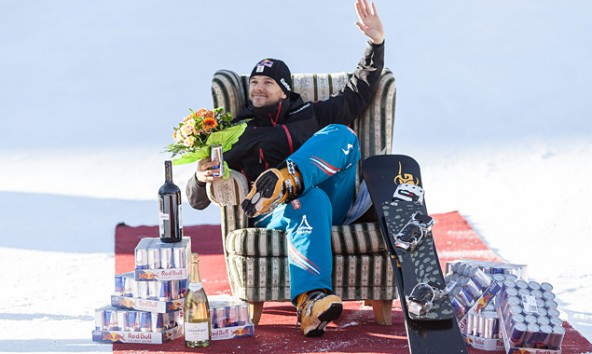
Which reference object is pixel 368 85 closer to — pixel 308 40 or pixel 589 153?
pixel 589 153

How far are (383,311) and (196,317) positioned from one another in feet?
2.57

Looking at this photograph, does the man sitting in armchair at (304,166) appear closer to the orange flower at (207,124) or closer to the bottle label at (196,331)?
the orange flower at (207,124)

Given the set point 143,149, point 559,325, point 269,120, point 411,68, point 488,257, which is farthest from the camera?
point 411,68

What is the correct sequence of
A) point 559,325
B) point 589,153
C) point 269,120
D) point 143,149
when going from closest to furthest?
point 559,325 < point 269,120 < point 589,153 < point 143,149

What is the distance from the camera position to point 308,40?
33.5 ft

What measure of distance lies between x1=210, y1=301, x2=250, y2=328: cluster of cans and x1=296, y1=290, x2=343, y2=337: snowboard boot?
0.68ft

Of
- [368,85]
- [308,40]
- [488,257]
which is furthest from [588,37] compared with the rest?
[368,85]

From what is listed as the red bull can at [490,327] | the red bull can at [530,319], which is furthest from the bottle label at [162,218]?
the red bull can at [530,319]

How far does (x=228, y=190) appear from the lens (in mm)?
3906

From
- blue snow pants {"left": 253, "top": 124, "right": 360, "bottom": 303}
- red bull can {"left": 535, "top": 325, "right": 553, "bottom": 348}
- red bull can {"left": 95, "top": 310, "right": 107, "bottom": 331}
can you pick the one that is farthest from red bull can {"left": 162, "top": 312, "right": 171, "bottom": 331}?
red bull can {"left": 535, "top": 325, "right": 553, "bottom": 348}

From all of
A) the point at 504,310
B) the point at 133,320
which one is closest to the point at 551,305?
the point at 504,310

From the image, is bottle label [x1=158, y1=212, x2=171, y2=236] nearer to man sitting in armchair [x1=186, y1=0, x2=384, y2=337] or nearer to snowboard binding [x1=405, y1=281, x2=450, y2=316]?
man sitting in armchair [x1=186, y1=0, x2=384, y2=337]

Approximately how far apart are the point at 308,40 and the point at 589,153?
11.9 feet

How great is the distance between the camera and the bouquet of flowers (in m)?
3.76
